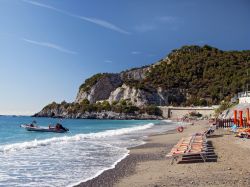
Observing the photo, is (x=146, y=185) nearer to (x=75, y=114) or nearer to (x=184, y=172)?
(x=184, y=172)

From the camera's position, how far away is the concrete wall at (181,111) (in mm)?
141988

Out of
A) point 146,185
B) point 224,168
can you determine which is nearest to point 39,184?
point 146,185

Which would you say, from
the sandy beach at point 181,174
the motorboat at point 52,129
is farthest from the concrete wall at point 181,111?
the sandy beach at point 181,174

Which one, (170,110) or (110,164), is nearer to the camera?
(110,164)

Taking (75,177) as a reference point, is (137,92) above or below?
above

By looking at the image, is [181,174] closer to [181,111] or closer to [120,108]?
[181,111]

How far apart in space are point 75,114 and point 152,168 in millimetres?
186027

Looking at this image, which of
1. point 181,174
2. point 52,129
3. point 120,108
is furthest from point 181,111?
point 181,174

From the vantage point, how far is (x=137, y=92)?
18812 centimetres

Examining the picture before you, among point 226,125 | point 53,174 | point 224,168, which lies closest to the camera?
point 224,168

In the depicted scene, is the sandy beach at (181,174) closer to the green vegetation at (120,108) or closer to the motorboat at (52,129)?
the motorboat at (52,129)

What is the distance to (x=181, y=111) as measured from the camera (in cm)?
15488

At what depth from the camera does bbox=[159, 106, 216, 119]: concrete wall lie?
142 metres

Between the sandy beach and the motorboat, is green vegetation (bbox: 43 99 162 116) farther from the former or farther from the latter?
the sandy beach
